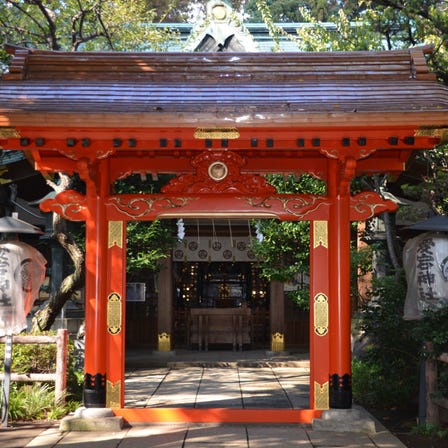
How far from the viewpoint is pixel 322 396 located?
825 centimetres

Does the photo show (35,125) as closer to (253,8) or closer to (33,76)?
(33,76)

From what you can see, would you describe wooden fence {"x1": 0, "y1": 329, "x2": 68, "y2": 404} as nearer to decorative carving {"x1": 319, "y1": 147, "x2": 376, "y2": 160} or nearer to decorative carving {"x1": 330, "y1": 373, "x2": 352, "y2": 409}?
decorative carving {"x1": 330, "y1": 373, "x2": 352, "y2": 409}

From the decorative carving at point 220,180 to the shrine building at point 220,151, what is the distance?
13 millimetres

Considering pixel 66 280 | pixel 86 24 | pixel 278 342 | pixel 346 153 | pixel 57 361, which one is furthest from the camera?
pixel 278 342

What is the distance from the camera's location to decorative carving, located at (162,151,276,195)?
27.7 feet

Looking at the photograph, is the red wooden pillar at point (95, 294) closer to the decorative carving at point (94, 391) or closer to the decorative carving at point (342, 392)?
the decorative carving at point (94, 391)

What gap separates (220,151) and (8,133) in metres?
2.57

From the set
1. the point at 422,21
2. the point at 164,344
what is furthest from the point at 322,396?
the point at 164,344

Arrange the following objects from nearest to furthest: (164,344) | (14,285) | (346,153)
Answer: (346,153), (14,285), (164,344)

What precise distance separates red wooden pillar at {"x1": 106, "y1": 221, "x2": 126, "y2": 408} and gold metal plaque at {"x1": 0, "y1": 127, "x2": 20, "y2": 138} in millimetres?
1693

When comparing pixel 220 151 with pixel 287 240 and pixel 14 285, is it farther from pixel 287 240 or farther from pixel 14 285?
pixel 287 240

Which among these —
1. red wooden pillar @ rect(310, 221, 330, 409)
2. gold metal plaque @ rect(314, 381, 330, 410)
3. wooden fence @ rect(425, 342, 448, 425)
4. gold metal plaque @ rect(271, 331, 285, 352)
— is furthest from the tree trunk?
gold metal plaque @ rect(271, 331, 285, 352)

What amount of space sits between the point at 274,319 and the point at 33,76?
398 inches

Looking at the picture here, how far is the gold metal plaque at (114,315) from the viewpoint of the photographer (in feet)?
27.5
